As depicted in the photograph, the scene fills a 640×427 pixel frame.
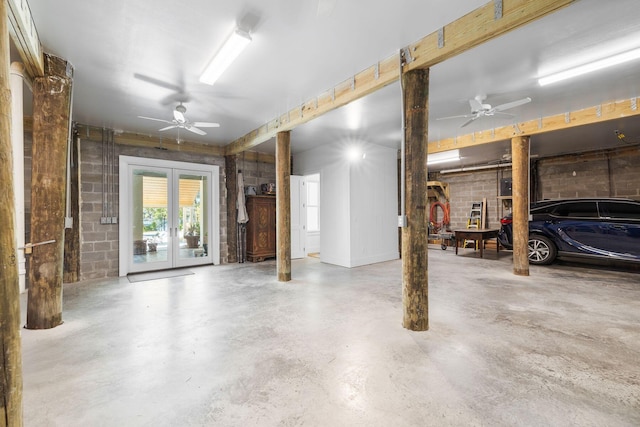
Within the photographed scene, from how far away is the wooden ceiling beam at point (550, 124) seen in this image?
4141 millimetres

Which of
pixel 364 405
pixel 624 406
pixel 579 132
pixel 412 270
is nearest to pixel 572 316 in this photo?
pixel 624 406

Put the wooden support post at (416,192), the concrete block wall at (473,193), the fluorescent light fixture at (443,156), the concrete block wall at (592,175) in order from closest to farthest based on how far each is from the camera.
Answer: the wooden support post at (416,192) → the concrete block wall at (592,175) → the fluorescent light fixture at (443,156) → the concrete block wall at (473,193)

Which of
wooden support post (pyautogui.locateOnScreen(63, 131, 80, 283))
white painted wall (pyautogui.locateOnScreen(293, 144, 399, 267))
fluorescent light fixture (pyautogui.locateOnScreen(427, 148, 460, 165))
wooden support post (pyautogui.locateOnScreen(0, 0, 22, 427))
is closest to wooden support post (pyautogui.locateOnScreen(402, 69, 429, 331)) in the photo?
→ wooden support post (pyautogui.locateOnScreen(0, 0, 22, 427))

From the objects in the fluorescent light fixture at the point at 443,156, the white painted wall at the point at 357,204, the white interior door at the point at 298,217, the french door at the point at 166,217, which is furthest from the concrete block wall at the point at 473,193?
the french door at the point at 166,217

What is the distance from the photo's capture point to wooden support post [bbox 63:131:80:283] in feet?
16.0

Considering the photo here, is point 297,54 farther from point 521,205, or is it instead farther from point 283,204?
point 521,205

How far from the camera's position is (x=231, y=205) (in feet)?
22.1

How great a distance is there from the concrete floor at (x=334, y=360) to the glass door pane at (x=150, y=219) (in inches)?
61.1

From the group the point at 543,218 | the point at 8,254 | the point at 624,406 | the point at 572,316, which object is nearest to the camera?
the point at 8,254

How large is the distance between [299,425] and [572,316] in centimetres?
337

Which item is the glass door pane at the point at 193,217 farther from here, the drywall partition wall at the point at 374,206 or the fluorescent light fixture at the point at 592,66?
the fluorescent light fixture at the point at 592,66

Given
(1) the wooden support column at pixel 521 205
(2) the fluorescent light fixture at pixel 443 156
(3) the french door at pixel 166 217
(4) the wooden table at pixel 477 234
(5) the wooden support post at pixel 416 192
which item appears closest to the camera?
(5) the wooden support post at pixel 416 192

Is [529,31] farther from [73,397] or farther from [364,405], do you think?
[73,397]

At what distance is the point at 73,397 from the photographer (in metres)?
1.83
